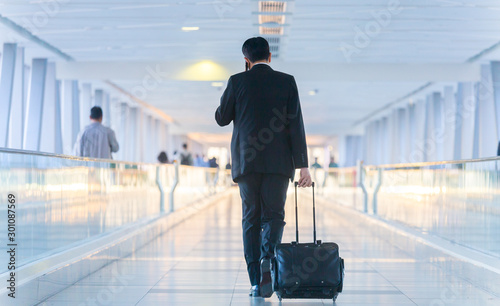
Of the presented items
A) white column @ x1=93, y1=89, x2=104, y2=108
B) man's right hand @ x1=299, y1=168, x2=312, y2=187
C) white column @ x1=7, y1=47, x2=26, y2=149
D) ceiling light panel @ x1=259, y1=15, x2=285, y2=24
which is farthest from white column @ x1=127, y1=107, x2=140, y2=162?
man's right hand @ x1=299, y1=168, x2=312, y2=187

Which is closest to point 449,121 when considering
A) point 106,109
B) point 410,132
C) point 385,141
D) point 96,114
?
point 410,132

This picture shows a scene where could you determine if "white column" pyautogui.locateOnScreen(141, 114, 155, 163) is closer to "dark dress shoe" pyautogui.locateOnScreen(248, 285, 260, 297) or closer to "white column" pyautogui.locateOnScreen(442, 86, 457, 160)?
"white column" pyautogui.locateOnScreen(442, 86, 457, 160)

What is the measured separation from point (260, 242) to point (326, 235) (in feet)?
18.7

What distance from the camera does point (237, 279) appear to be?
5.25 m

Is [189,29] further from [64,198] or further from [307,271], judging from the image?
[307,271]

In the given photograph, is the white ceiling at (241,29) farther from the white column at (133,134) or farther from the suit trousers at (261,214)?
the white column at (133,134)

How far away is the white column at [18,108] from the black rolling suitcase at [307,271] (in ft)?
47.8

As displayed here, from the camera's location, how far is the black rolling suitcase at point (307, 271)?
3.78 m

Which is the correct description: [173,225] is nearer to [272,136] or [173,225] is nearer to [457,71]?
[272,136]

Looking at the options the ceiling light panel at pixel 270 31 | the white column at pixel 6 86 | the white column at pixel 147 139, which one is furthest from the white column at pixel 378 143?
the white column at pixel 6 86

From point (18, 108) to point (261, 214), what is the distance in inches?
580

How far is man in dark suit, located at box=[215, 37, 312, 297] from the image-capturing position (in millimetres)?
4039

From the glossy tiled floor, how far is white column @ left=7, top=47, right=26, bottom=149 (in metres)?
10.0

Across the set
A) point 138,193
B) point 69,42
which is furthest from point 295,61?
point 138,193
